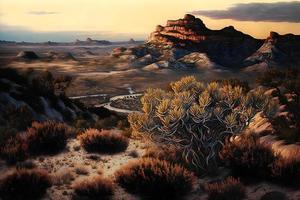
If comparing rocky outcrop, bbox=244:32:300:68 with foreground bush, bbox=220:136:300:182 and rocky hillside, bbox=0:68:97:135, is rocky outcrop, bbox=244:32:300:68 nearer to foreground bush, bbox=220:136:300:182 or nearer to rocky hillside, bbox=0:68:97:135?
rocky hillside, bbox=0:68:97:135

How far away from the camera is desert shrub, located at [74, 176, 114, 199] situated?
1286 centimetres

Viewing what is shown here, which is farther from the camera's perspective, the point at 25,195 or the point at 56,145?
the point at 56,145

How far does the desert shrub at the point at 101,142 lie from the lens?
18.2 m

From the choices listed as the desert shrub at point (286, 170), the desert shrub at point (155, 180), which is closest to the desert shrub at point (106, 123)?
the desert shrub at point (155, 180)

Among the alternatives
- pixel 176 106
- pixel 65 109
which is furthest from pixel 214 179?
pixel 65 109

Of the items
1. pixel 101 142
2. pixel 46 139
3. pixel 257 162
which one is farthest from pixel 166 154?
pixel 46 139

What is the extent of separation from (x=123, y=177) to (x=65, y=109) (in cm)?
2397

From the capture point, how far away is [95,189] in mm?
12852

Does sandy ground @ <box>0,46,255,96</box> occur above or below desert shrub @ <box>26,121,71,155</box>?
below

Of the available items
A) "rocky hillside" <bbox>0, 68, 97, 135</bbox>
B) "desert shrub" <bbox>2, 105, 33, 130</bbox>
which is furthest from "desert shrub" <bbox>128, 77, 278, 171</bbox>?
"rocky hillside" <bbox>0, 68, 97, 135</bbox>

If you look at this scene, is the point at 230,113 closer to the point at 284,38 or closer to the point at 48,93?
the point at 48,93

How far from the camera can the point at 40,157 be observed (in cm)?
1691

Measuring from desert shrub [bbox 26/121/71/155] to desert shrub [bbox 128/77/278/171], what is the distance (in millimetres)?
3844

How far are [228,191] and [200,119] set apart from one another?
11.8ft
